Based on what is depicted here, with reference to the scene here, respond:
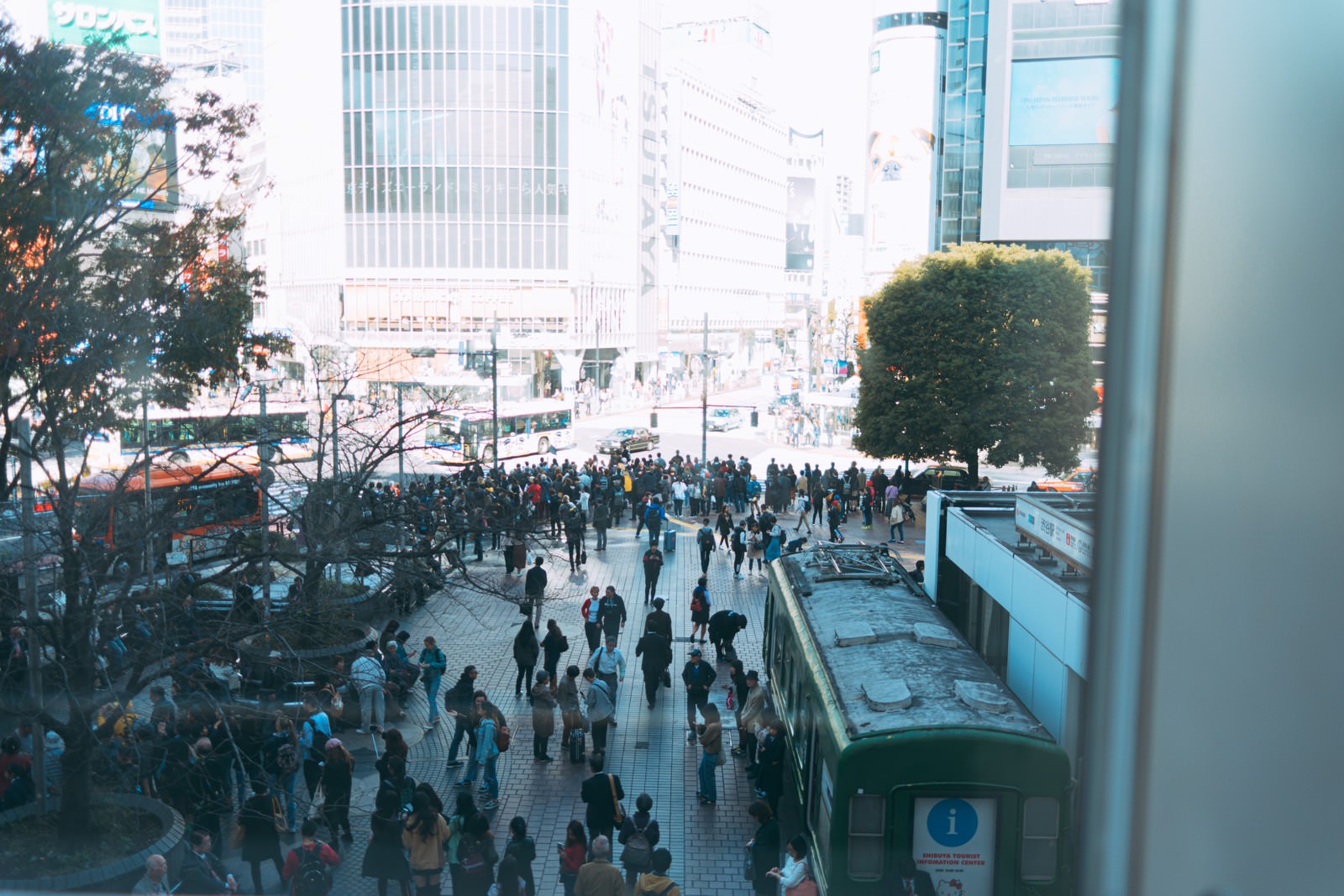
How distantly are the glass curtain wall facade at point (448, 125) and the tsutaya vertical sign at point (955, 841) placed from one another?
54.2m

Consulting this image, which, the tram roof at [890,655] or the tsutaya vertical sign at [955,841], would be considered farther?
the tram roof at [890,655]

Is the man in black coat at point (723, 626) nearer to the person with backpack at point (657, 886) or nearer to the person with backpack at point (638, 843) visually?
the person with backpack at point (638, 843)

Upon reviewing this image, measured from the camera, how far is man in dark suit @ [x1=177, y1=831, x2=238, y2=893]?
6453 millimetres

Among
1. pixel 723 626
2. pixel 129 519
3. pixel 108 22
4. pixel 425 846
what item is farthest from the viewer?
pixel 108 22

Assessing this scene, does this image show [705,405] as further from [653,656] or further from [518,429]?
[653,656]

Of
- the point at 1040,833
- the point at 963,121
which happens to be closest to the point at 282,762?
the point at 1040,833

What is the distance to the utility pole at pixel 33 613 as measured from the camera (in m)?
7.05

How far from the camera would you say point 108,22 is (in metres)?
17.1

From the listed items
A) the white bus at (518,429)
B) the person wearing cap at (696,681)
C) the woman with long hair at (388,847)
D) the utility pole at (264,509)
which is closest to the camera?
the woman with long hair at (388,847)

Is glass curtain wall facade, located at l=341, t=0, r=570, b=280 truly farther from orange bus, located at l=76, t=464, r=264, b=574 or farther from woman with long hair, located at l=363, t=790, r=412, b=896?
woman with long hair, located at l=363, t=790, r=412, b=896

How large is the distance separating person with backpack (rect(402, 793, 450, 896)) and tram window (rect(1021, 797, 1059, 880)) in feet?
12.2

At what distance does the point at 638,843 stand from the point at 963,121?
1891 inches

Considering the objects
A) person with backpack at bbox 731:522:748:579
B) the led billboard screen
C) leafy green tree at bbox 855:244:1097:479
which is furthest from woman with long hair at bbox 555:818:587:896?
the led billboard screen

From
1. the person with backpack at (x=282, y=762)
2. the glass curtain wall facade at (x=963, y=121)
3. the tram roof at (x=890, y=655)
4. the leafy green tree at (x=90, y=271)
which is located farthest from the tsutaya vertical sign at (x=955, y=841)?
the glass curtain wall facade at (x=963, y=121)
